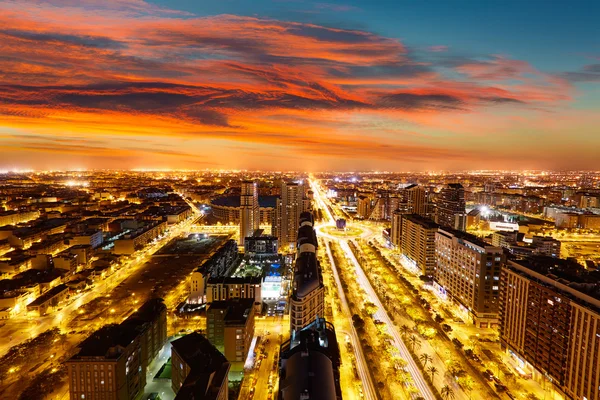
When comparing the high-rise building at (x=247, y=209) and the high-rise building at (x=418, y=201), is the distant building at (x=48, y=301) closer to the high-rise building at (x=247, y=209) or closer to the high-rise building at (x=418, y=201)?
the high-rise building at (x=247, y=209)

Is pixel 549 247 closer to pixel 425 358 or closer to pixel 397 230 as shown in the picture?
pixel 397 230

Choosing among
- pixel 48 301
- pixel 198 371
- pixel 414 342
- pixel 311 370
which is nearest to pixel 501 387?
pixel 414 342

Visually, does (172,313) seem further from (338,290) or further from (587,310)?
(587,310)

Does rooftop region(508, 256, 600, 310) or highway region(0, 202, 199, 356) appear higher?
rooftop region(508, 256, 600, 310)

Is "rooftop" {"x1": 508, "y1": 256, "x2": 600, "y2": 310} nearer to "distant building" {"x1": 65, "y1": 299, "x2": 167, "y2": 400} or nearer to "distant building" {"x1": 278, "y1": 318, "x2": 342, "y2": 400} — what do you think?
"distant building" {"x1": 278, "y1": 318, "x2": 342, "y2": 400}

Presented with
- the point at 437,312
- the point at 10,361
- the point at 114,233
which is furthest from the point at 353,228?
the point at 10,361

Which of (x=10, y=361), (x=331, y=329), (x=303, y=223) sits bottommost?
(x=10, y=361)

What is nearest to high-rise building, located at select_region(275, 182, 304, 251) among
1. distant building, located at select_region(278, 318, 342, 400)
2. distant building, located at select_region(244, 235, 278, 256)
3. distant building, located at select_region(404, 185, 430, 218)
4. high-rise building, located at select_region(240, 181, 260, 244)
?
high-rise building, located at select_region(240, 181, 260, 244)
